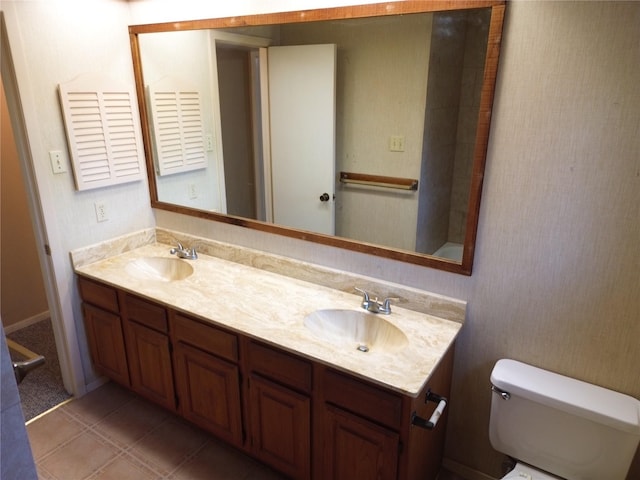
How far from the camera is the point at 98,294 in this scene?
2180 millimetres

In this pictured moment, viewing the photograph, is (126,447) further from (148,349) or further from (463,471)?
(463,471)

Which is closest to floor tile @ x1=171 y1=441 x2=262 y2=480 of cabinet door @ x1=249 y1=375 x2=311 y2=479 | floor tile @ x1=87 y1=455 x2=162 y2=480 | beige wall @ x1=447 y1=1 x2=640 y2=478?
floor tile @ x1=87 y1=455 x2=162 y2=480

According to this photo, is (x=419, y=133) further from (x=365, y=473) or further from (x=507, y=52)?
(x=365, y=473)

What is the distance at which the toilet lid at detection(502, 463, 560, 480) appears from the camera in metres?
1.49

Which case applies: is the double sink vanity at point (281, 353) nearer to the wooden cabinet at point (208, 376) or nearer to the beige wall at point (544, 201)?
the wooden cabinet at point (208, 376)

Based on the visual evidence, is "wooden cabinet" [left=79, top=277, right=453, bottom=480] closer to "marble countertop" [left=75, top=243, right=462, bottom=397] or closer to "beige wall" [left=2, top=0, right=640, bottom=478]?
"marble countertop" [left=75, top=243, right=462, bottom=397]

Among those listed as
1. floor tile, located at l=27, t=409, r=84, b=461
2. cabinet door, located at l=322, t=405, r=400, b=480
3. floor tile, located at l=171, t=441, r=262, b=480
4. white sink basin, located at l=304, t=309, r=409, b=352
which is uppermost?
white sink basin, located at l=304, t=309, r=409, b=352

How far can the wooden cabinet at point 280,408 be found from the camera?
1.58 m

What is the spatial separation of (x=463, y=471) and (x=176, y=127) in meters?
2.22

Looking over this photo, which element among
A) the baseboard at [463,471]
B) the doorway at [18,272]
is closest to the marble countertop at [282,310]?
the baseboard at [463,471]

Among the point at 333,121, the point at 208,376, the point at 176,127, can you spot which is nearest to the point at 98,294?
the point at 208,376

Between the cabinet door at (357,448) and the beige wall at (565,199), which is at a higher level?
the beige wall at (565,199)

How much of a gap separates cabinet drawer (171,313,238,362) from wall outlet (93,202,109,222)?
2.69 feet

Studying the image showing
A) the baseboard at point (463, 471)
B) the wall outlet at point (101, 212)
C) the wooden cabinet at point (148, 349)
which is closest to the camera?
the baseboard at point (463, 471)
